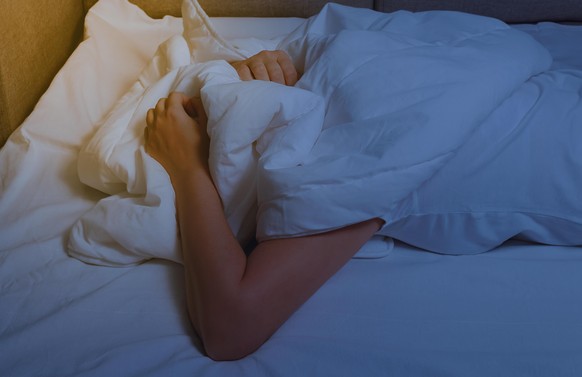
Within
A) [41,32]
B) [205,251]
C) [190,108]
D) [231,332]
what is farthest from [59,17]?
[231,332]

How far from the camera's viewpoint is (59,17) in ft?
4.34

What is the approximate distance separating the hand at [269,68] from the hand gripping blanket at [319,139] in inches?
1.5

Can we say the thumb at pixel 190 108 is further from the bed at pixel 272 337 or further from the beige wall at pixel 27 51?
the beige wall at pixel 27 51

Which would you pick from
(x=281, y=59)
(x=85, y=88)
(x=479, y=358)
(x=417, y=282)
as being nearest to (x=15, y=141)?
(x=85, y=88)

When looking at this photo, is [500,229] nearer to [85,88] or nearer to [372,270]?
[372,270]

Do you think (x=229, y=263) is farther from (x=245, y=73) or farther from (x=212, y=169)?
(x=245, y=73)

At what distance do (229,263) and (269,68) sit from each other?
0.37 metres

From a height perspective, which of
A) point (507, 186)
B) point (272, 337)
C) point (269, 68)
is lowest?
point (272, 337)

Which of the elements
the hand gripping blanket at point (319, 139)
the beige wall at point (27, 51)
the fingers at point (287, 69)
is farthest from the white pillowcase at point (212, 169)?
the beige wall at point (27, 51)

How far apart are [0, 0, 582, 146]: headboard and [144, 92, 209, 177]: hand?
0.35 metres

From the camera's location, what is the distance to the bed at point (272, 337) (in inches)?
26.0

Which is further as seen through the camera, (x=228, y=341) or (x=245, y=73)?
(x=245, y=73)

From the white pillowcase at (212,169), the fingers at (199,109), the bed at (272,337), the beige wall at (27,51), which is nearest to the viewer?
the bed at (272,337)

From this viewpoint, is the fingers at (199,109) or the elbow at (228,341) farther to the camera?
the fingers at (199,109)
